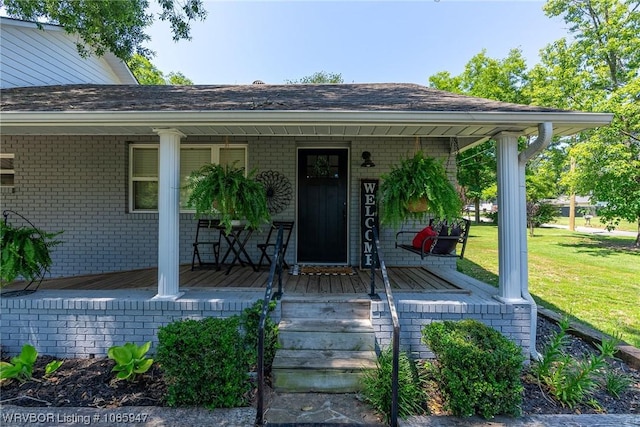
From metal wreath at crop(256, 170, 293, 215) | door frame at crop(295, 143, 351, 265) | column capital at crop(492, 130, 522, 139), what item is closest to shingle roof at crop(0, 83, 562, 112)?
column capital at crop(492, 130, 522, 139)

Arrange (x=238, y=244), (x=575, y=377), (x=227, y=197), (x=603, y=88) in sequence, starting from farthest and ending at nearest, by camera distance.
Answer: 1. (x=603, y=88)
2. (x=238, y=244)
3. (x=227, y=197)
4. (x=575, y=377)

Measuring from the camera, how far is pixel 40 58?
609 centimetres

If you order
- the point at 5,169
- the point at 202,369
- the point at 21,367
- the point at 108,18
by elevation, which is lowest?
the point at 21,367

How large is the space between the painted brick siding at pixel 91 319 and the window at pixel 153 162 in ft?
7.84

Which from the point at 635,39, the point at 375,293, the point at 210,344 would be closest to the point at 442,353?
the point at 375,293

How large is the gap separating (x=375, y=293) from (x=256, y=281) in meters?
1.56

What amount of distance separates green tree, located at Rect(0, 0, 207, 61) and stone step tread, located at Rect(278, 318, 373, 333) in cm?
588

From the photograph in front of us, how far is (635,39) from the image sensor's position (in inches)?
421

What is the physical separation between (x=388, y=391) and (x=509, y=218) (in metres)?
2.15

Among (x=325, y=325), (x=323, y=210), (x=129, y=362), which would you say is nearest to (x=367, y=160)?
(x=323, y=210)

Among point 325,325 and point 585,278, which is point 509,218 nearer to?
point 325,325

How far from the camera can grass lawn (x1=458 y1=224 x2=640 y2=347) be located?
4.69 metres

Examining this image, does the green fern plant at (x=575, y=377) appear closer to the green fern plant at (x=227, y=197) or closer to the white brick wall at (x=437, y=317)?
the white brick wall at (x=437, y=317)

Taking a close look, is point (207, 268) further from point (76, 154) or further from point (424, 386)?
point (424, 386)
